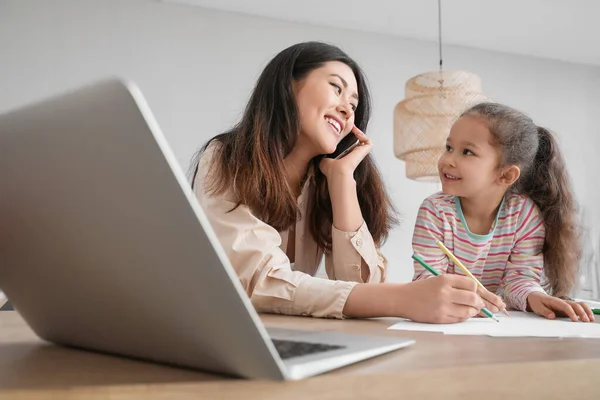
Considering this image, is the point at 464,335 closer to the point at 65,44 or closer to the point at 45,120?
the point at 45,120

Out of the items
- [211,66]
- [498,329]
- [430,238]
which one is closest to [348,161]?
[430,238]

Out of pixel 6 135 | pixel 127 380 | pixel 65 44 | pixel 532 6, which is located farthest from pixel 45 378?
pixel 532 6

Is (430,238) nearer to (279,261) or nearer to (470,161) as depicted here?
(470,161)

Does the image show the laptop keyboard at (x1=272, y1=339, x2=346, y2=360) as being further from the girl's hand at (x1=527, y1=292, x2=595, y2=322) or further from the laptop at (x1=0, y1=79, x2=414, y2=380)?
the girl's hand at (x1=527, y1=292, x2=595, y2=322)

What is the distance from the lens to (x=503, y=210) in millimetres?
1457

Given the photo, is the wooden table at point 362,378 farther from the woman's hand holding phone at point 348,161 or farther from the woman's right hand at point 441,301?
the woman's hand holding phone at point 348,161

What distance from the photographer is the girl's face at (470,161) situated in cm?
153

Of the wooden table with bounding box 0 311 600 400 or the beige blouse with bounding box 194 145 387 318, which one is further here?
the beige blouse with bounding box 194 145 387 318

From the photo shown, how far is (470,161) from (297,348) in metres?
1.27

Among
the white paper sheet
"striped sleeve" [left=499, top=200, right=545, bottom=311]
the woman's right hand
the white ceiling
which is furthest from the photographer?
the white ceiling

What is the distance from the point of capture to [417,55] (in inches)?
184

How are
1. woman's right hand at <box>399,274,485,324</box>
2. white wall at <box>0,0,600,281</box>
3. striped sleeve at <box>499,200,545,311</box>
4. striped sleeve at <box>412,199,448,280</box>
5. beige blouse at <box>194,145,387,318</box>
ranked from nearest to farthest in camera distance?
woman's right hand at <box>399,274,485,324</box>
beige blouse at <box>194,145,387,318</box>
striped sleeve at <box>499,200,545,311</box>
striped sleeve at <box>412,199,448,280</box>
white wall at <box>0,0,600,281</box>

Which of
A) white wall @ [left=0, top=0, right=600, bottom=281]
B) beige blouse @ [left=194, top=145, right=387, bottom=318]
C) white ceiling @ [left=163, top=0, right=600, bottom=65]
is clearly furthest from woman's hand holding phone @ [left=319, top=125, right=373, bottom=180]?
white ceiling @ [left=163, top=0, right=600, bottom=65]

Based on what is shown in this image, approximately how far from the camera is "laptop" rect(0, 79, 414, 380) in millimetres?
285
